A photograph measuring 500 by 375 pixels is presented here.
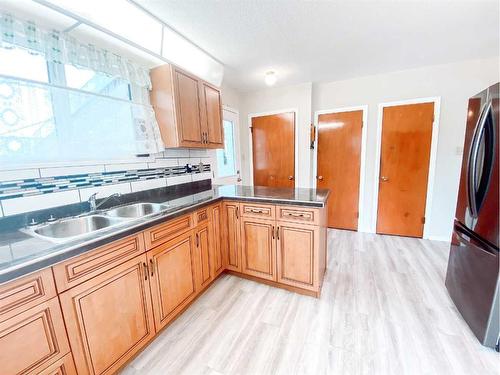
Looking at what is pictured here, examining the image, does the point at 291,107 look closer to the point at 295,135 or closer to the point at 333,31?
the point at 295,135

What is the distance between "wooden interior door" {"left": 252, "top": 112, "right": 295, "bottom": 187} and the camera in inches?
141

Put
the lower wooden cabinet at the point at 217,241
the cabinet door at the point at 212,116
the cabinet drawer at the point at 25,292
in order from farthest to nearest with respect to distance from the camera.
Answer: the cabinet door at the point at 212,116, the lower wooden cabinet at the point at 217,241, the cabinet drawer at the point at 25,292

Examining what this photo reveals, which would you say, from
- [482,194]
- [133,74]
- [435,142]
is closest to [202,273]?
[133,74]

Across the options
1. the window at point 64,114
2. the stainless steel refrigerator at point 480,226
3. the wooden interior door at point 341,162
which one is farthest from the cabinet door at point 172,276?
the wooden interior door at point 341,162

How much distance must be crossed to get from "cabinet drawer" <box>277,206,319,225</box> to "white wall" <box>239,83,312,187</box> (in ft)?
6.24

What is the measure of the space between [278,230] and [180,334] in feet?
3.55

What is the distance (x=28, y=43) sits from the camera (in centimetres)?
125

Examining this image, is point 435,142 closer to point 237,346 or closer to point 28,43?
point 237,346

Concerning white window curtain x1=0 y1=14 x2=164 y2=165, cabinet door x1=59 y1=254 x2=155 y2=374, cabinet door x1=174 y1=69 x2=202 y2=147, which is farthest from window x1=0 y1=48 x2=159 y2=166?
cabinet door x1=59 y1=254 x2=155 y2=374

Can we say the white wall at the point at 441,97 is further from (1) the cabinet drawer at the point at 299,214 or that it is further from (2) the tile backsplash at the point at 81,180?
(2) the tile backsplash at the point at 81,180

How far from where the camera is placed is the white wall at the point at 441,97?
2.67m

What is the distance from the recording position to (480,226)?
4.65 ft

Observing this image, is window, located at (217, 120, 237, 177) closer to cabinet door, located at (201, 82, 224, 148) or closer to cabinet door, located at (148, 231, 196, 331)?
cabinet door, located at (201, 82, 224, 148)

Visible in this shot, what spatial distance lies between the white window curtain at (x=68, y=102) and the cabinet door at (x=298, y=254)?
58.0 inches
